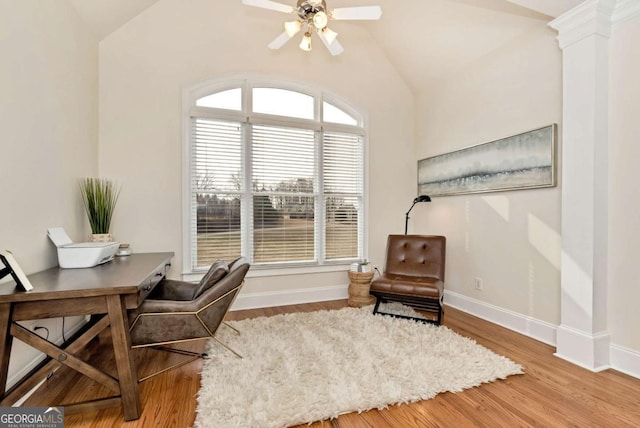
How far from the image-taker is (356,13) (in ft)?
8.10

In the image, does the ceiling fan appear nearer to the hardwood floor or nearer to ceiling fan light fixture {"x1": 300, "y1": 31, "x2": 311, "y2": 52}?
ceiling fan light fixture {"x1": 300, "y1": 31, "x2": 311, "y2": 52}

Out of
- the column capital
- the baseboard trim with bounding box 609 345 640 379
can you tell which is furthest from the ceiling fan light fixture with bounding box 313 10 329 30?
the baseboard trim with bounding box 609 345 640 379

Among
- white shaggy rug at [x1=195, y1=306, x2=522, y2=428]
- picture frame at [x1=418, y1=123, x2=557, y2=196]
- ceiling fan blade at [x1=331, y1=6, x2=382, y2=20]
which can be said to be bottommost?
white shaggy rug at [x1=195, y1=306, x2=522, y2=428]

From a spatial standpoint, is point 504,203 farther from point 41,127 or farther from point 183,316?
point 41,127

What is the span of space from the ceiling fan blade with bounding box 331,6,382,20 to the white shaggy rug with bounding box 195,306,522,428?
2688 millimetres

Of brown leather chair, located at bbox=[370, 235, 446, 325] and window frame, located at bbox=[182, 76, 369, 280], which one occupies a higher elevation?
window frame, located at bbox=[182, 76, 369, 280]

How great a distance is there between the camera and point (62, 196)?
2.51 m

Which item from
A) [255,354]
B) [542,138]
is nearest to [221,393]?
[255,354]

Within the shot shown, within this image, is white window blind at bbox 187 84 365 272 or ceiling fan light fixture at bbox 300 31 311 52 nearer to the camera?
ceiling fan light fixture at bbox 300 31 311 52

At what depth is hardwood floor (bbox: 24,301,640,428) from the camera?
5.68ft

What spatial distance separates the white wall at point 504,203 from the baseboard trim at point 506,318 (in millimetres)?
37

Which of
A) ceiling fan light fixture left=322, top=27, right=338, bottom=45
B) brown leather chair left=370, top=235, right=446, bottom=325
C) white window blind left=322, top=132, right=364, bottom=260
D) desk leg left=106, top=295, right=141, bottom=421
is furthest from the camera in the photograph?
white window blind left=322, top=132, right=364, bottom=260

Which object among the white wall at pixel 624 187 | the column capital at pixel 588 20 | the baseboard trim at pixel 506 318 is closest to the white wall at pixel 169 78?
the baseboard trim at pixel 506 318

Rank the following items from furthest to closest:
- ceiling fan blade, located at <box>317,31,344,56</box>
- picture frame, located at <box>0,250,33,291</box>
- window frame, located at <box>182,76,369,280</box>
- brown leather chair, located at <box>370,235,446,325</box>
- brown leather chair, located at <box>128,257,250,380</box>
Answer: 1. window frame, located at <box>182,76,369,280</box>
2. brown leather chair, located at <box>370,235,446,325</box>
3. ceiling fan blade, located at <box>317,31,344,56</box>
4. brown leather chair, located at <box>128,257,250,380</box>
5. picture frame, located at <box>0,250,33,291</box>
